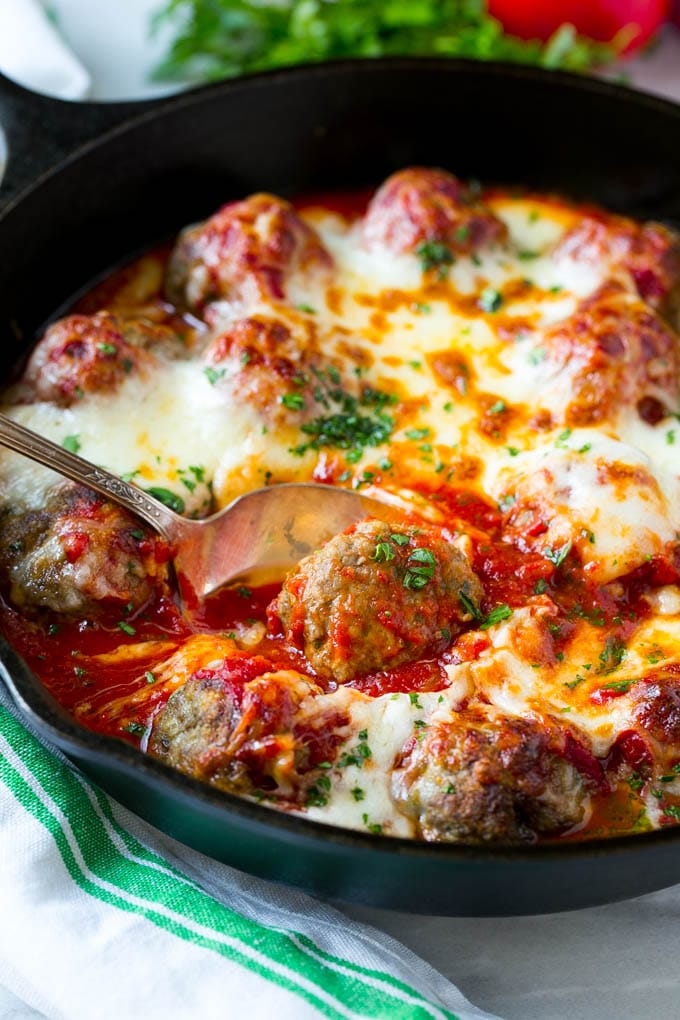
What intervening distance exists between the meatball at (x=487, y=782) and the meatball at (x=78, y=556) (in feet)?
3.91

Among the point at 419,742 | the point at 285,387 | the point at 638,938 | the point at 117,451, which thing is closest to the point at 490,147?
the point at 285,387

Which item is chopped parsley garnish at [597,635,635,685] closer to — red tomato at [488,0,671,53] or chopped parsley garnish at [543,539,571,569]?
chopped parsley garnish at [543,539,571,569]

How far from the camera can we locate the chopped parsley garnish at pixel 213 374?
477 centimetres

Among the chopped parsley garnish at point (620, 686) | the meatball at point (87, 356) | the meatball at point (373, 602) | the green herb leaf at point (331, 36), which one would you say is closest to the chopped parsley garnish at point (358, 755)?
the meatball at point (373, 602)

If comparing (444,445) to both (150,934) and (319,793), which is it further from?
(150,934)

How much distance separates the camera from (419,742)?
12.5 feet

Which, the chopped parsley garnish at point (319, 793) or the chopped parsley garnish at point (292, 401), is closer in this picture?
the chopped parsley garnish at point (319, 793)

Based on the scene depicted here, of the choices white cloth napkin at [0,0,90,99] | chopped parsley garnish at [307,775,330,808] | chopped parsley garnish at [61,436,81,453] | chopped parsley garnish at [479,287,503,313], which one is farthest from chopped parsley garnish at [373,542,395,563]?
white cloth napkin at [0,0,90,99]

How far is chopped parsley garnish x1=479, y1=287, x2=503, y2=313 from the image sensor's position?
5.29 m

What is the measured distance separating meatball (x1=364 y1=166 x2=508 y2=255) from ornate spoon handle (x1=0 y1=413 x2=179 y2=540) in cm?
185

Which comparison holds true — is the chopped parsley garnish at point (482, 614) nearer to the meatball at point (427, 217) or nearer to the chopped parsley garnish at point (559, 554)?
the chopped parsley garnish at point (559, 554)

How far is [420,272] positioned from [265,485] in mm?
1379

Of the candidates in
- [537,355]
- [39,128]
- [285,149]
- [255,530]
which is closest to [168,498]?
[255,530]

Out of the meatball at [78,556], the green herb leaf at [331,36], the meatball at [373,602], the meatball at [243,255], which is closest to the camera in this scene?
the meatball at [373,602]
